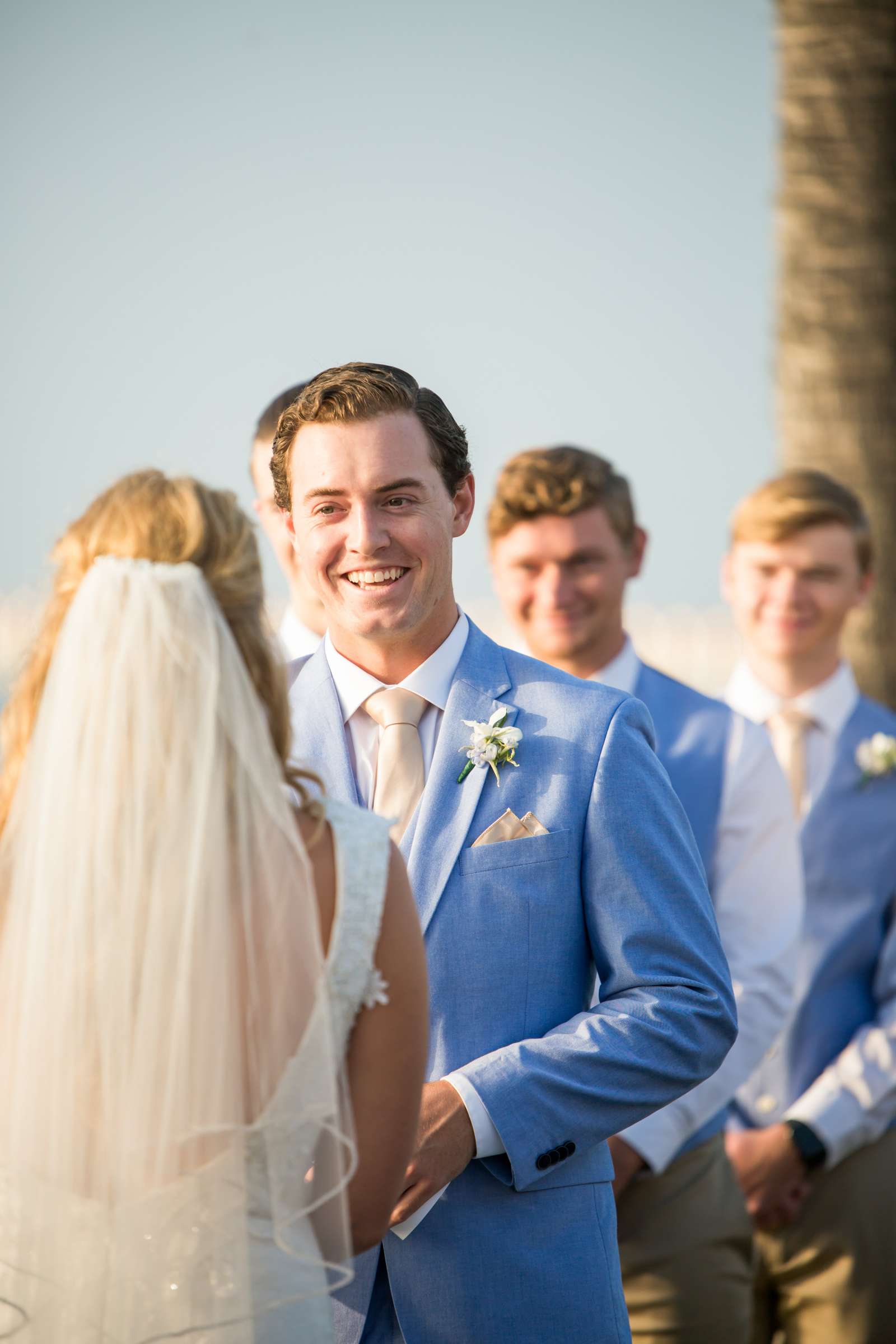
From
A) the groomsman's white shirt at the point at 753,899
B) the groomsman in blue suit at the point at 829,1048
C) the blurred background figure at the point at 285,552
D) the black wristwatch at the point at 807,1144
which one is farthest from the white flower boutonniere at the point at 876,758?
the blurred background figure at the point at 285,552

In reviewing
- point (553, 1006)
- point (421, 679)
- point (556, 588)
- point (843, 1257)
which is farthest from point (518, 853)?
point (843, 1257)

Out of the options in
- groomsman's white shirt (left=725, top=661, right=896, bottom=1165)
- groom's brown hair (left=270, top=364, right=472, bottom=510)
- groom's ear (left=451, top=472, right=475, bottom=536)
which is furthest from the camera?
groomsman's white shirt (left=725, top=661, right=896, bottom=1165)

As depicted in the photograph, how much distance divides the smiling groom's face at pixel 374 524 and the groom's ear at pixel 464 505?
0.11 metres

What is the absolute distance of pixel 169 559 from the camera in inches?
77.9

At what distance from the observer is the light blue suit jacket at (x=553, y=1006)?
2.42 meters

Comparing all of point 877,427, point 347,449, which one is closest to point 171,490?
point 347,449

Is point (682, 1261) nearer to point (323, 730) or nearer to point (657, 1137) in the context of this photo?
point (657, 1137)

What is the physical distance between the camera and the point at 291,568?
414 cm

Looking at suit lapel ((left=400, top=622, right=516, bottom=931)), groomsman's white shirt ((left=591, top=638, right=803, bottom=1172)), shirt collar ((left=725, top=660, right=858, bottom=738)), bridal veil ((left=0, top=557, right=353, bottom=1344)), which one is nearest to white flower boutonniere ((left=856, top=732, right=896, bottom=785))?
shirt collar ((left=725, top=660, right=858, bottom=738))

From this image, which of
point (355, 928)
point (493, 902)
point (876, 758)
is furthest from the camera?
point (876, 758)

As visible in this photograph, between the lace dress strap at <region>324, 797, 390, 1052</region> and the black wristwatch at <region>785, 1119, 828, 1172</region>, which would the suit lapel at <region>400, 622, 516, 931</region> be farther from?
the black wristwatch at <region>785, 1119, 828, 1172</region>

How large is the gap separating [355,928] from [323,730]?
2.80 feet

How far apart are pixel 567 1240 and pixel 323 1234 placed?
0.66 m

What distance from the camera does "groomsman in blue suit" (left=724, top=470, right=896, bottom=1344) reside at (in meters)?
3.97
